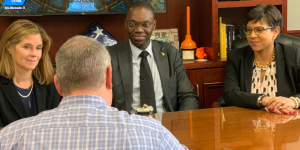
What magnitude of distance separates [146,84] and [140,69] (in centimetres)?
12

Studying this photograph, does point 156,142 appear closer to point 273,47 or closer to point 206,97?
point 273,47

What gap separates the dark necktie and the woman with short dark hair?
532 mm

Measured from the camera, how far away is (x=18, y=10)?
2.84 meters

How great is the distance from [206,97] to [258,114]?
118 cm

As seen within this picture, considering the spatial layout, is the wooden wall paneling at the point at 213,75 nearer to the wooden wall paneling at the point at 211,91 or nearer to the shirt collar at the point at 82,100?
the wooden wall paneling at the point at 211,91

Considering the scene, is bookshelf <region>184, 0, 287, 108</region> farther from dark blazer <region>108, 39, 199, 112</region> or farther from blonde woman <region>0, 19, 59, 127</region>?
blonde woman <region>0, 19, 59, 127</region>

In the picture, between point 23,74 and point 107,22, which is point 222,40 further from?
point 23,74

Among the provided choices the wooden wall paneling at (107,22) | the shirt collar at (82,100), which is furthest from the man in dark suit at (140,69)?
the shirt collar at (82,100)

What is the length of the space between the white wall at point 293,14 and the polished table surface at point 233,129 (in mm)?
1919

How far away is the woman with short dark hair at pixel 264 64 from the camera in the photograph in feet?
7.67

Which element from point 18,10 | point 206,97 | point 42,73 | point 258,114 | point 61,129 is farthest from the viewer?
point 206,97

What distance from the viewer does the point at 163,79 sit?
238 centimetres

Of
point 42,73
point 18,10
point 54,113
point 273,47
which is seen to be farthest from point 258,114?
point 18,10

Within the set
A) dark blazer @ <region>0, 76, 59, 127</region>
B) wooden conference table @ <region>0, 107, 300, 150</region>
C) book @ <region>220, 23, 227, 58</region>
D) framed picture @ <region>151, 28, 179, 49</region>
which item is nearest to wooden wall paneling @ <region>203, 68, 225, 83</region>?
book @ <region>220, 23, 227, 58</region>
